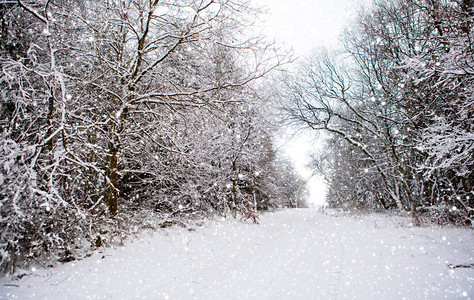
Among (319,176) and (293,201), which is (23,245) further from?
(293,201)

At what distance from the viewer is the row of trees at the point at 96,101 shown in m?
3.17

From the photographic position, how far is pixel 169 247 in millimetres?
5504

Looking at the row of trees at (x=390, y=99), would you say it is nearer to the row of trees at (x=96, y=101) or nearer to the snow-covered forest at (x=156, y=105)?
the snow-covered forest at (x=156, y=105)

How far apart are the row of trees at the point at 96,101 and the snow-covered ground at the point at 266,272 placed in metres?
0.71

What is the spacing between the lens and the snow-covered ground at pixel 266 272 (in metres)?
3.15

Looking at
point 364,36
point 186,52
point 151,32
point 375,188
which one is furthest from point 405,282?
point 375,188

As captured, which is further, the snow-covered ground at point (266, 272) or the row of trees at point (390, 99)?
the row of trees at point (390, 99)

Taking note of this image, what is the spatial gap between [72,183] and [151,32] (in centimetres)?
465

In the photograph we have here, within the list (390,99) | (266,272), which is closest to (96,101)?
(266,272)

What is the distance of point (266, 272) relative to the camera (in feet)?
14.0

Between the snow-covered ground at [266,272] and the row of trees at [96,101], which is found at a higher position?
the row of trees at [96,101]

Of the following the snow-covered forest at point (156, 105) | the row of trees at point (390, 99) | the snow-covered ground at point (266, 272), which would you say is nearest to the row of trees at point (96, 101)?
the snow-covered forest at point (156, 105)

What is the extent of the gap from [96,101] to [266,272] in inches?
233

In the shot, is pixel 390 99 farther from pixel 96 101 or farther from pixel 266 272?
pixel 96 101
